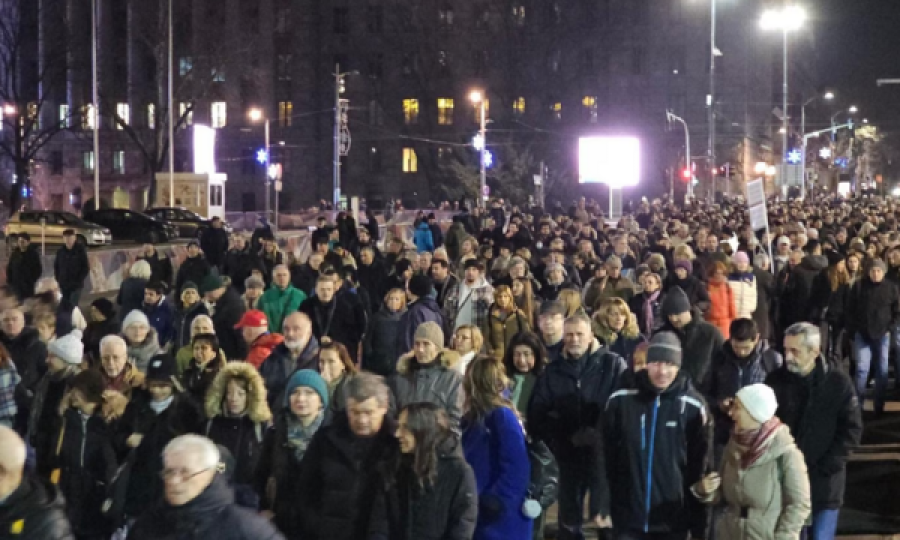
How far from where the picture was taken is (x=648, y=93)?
307 ft

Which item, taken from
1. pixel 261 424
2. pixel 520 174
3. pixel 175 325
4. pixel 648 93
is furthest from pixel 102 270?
pixel 648 93

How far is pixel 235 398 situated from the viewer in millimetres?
7109

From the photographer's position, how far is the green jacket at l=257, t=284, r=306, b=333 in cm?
1317

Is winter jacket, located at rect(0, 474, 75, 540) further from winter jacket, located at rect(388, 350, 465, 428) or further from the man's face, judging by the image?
winter jacket, located at rect(388, 350, 465, 428)

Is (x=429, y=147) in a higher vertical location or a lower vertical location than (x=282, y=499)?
higher

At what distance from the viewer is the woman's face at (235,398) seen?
711 cm

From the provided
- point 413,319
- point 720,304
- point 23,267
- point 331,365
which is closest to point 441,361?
point 331,365

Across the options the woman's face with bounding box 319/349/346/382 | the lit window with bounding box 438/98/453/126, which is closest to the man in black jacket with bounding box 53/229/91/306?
the woman's face with bounding box 319/349/346/382

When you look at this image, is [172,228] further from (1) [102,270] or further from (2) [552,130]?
(2) [552,130]

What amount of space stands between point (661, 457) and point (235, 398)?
6.98 feet

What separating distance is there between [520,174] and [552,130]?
12859 millimetres

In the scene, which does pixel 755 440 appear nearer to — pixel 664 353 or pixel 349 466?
pixel 664 353

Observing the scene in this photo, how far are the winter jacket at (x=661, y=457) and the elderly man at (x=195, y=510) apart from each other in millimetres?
2324

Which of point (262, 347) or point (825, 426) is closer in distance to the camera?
point (825, 426)
